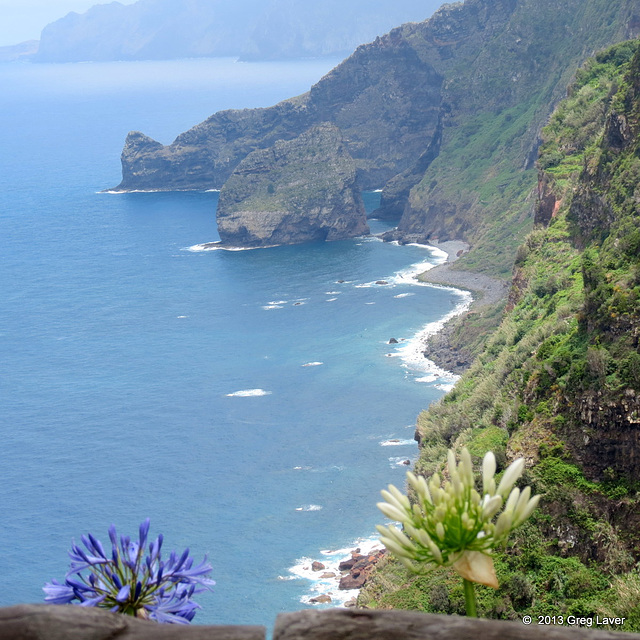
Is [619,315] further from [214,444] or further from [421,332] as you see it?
[421,332]

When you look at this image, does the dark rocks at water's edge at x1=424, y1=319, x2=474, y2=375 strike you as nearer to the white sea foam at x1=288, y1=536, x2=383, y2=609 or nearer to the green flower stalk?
the white sea foam at x1=288, y1=536, x2=383, y2=609

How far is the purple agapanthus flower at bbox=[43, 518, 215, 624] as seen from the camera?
8.58 metres

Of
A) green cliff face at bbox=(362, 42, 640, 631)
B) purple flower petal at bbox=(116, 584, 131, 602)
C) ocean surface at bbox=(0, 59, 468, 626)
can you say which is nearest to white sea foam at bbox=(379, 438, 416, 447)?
ocean surface at bbox=(0, 59, 468, 626)

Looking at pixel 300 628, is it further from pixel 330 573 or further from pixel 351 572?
pixel 330 573

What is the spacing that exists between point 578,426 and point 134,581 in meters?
48.1

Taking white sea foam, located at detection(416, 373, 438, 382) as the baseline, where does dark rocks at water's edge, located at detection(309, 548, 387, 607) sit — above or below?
below

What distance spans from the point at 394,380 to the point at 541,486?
9728 centimetres

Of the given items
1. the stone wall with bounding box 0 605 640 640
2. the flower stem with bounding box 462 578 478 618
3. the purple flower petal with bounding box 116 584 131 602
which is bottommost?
the flower stem with bounding box 462 578 478 618

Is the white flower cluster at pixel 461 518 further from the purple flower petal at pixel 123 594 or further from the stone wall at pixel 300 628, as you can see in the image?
the purple flower petal at pixel 123 594

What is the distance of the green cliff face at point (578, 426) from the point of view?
48.2 meters

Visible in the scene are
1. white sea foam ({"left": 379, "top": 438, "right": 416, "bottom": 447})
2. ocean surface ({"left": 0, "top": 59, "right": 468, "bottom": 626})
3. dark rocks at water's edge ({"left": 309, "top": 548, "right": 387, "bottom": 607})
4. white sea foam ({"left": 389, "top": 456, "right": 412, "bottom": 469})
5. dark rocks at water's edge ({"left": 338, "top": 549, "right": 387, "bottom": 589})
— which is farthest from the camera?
white sea foam ({"left": 379, "top": 438, "right": 416, "bottom": 447})

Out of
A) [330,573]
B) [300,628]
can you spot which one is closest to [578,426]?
[330,573]

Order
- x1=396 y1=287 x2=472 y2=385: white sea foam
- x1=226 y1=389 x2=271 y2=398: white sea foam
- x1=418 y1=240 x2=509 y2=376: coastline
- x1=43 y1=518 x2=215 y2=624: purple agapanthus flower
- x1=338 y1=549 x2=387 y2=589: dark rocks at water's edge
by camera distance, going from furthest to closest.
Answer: x1=418 y1=240 x2=509 y2=376: coastline
x1=396 y1=287 x2=472 y2=385: white sea foam
x1=226 y1=389 x2=271 y2=398: white sea foam
x1=338 y1=549 x2=387 y2=589: dark rocks at water's edge
x1=43 y1=518 x2=215 y2=624: purple agapanthus flower

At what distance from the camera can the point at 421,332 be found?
Answer: 173375 millimetres
